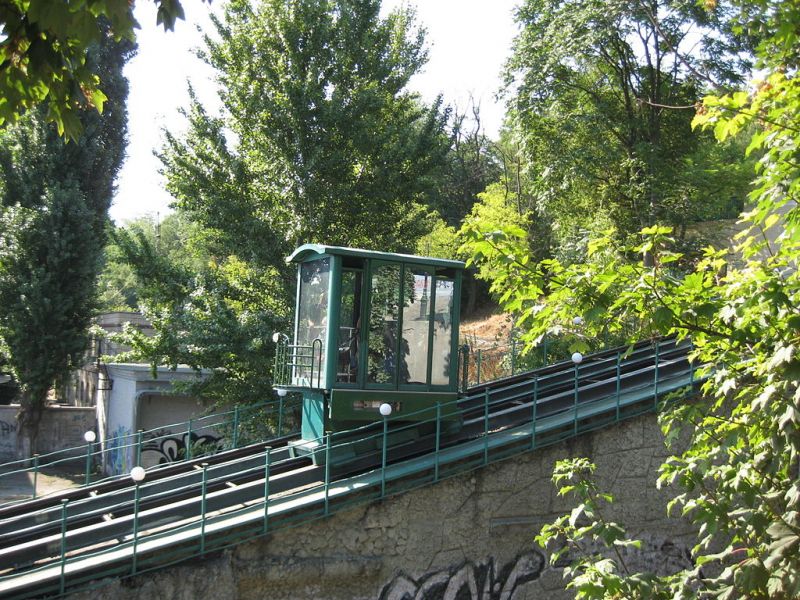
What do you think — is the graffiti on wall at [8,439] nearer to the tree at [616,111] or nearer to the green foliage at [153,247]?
the green foliage at [153,247]

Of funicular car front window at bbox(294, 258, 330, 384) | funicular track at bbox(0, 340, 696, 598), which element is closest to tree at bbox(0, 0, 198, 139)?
funicular track at bbox(0, 340, 696, 598)

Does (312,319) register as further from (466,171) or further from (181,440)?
(466,171)

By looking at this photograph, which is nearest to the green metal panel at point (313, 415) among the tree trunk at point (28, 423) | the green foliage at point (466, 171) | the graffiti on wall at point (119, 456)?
the graffiti on wall at point (119, 456)

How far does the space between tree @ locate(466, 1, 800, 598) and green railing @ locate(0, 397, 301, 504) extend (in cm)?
763

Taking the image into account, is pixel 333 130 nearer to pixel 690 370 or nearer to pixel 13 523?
pixel 690 370

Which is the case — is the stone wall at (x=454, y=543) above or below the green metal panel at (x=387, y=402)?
below

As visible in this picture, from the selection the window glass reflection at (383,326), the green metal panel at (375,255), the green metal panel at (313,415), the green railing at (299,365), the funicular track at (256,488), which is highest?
the green metal panel at (375,255)

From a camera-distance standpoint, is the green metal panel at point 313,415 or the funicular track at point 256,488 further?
the green metal panel at point 313,415

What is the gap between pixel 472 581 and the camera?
11.7 meters

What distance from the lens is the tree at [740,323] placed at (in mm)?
4934

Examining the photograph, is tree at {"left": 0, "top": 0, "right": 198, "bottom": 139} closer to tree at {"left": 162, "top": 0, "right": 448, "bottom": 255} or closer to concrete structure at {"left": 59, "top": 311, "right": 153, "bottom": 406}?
tree at {"left": 162, "top": 0, "right": 448, "bottom": 255}

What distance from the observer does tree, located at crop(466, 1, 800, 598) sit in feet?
16.2

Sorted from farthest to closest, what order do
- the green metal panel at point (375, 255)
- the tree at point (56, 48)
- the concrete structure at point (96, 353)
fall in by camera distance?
the concrete structure at point (96, 353), the green metal panel at point (375, 255), the tree at point (56, 48)

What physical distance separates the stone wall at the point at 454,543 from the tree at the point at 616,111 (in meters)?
13.6
